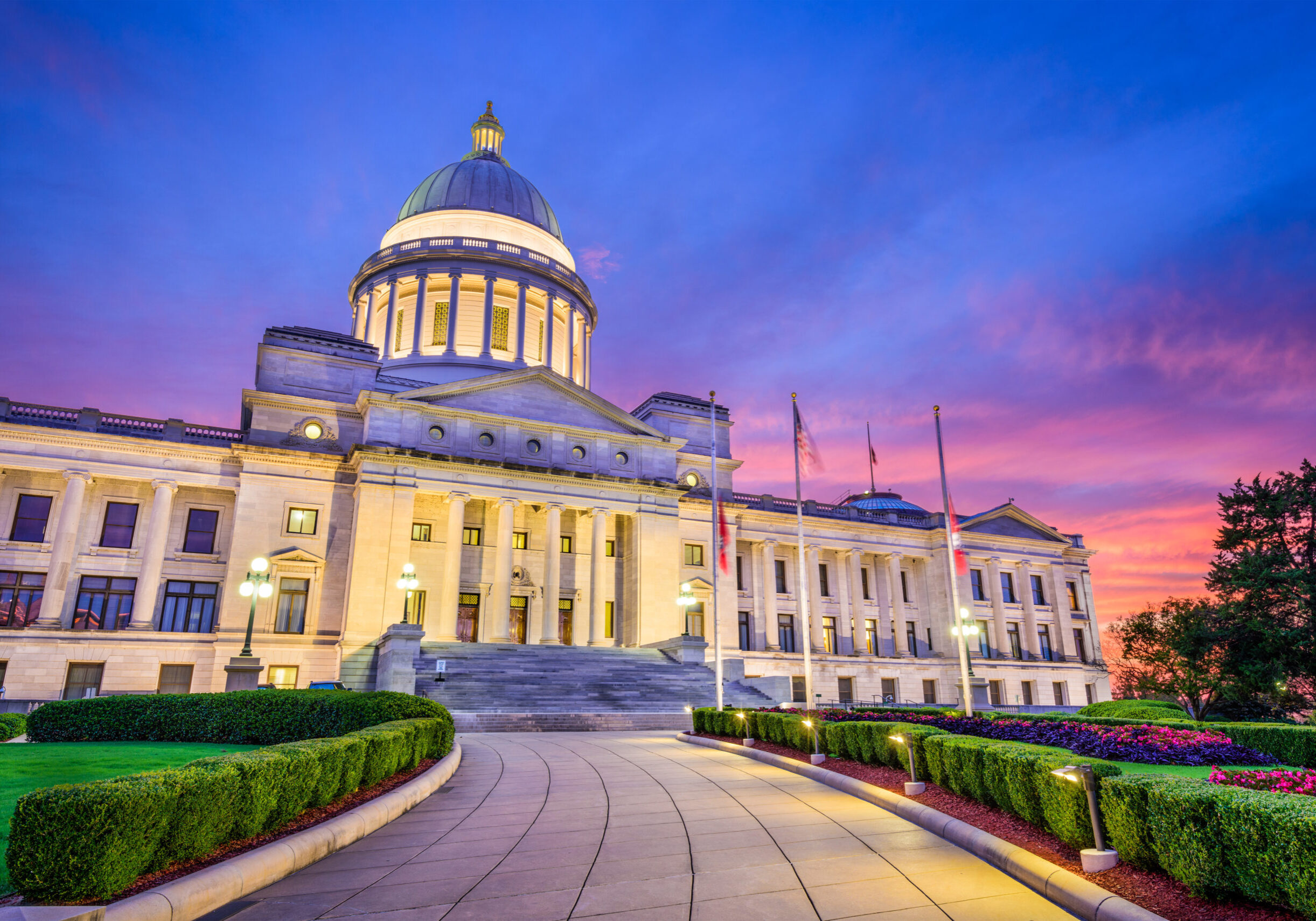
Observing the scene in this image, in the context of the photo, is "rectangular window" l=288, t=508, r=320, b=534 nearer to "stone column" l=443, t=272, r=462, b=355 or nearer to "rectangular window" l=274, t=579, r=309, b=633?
"rectangular window" l=274, t=579, r=309, b=633

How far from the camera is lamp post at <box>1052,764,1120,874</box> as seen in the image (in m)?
7.77

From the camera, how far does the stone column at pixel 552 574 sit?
43.0 meters

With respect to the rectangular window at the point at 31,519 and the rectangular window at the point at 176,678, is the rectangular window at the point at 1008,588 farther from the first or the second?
the rectangular window at the point at 31,519

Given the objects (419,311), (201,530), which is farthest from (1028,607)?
(201,530)

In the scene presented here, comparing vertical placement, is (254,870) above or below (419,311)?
below

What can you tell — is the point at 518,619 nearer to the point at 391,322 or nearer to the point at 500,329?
the point at 500,329

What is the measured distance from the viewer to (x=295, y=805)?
9648 millimetres

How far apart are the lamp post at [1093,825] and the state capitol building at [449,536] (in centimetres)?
1876

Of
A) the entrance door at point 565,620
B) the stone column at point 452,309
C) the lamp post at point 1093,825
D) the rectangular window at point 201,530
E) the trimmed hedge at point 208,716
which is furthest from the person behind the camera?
the stone column at point 452,309

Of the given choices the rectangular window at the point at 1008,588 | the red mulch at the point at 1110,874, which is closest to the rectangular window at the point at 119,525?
the red mulch at the point at 1110,874

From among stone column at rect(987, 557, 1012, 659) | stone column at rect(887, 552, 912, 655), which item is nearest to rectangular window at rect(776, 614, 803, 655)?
stone column at rect(887, 552, 912, 655)

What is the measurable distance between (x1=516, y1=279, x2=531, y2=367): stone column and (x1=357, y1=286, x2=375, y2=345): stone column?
11289 millimetres

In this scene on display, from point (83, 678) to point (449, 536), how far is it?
18.9 m

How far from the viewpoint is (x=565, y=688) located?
33406 millimetres
